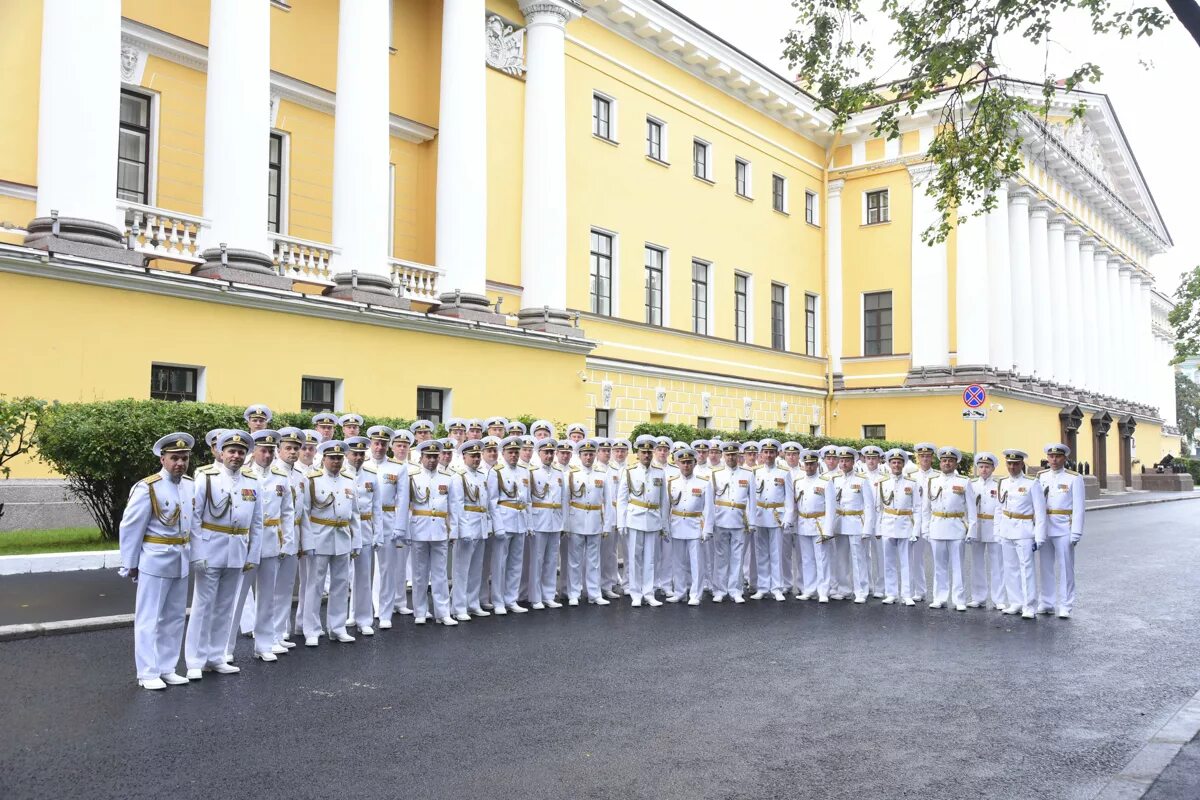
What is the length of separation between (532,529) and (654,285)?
60.5 ft

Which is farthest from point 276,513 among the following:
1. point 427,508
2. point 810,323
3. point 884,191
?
point 884,191

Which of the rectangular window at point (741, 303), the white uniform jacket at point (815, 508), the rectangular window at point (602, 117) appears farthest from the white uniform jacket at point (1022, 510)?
the rectangular window at point (741, 303)

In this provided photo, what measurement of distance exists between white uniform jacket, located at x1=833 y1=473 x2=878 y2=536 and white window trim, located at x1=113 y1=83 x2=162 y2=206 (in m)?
12.9

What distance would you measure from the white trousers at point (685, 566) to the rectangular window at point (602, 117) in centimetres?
1659

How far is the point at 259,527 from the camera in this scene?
852 centimetres

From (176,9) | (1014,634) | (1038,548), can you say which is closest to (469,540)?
(1014,634)

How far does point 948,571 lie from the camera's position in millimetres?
12633

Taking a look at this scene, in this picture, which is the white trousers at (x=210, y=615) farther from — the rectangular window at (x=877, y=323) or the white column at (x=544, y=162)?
the rectangular window at (x=877, y=323)

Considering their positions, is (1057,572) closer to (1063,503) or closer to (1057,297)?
(1063,503)

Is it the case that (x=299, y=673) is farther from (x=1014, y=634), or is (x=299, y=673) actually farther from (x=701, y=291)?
(x=701, y=291)

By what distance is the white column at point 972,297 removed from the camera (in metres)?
35.6

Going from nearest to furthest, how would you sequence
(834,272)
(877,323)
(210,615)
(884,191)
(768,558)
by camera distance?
(210,615) → (768,558) → (884,191) → (877,323) → (834,272)

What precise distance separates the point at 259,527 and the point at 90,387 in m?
7.62

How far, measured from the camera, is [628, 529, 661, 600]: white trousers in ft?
39.8
